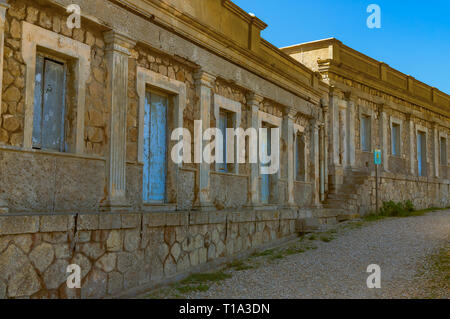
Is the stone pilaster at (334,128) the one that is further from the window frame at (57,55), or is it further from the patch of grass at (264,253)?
the window frame at (57,55)

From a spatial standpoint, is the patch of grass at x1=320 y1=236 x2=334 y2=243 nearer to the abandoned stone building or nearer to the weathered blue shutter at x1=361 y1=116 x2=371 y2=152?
the abandoned stone building

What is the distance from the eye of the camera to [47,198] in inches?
221

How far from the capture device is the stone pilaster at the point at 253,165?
1023cm

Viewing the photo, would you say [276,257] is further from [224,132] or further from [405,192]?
[405,192]

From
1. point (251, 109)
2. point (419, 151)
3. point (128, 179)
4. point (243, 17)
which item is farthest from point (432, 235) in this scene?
point (419, 151)

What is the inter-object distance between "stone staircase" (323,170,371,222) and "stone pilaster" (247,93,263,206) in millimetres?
3977

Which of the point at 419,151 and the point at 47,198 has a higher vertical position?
the point at 419,151

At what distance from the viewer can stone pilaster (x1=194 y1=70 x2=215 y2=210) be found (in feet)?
27.8

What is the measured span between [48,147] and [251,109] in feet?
17.9

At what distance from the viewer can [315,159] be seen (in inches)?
527

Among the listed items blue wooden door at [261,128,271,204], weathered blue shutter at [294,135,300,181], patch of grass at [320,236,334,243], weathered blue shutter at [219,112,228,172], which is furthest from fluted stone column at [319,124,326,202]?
weathered blue shutter at [219,112,228,172]
